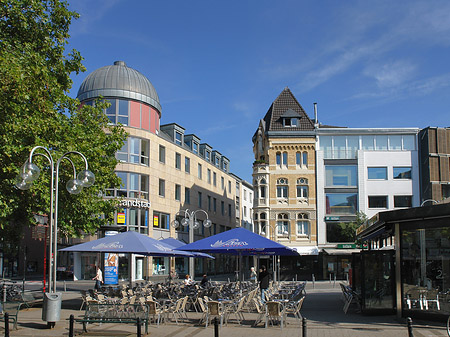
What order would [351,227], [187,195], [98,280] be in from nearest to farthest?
[98,280] < [351,227] < [187,195]

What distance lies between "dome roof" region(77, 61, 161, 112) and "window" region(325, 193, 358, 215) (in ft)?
61.8

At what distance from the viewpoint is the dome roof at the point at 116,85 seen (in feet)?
141

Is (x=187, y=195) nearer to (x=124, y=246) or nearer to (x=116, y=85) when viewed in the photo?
(x=116, y=85)

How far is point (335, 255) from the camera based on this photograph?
46781 mm

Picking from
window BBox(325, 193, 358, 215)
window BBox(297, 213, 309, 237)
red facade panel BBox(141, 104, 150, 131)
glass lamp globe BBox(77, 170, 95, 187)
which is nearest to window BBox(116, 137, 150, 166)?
red facade panel BBox(141, 104, 150, 131)

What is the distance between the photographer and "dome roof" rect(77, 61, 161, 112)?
4312 centimetres

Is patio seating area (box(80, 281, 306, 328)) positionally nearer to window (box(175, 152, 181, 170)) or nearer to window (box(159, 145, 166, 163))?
window (box(159, 145, 166, 163))

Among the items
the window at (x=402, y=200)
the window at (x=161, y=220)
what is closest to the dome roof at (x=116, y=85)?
the window at (x=161, y=220)

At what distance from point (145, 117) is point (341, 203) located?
20050 millimetres

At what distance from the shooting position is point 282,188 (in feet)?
157

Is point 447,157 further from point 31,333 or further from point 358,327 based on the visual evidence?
point 31,333

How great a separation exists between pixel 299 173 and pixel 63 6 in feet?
104

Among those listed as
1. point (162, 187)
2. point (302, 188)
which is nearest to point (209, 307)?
point (162, 187)

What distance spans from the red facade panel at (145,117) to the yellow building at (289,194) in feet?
35.9
